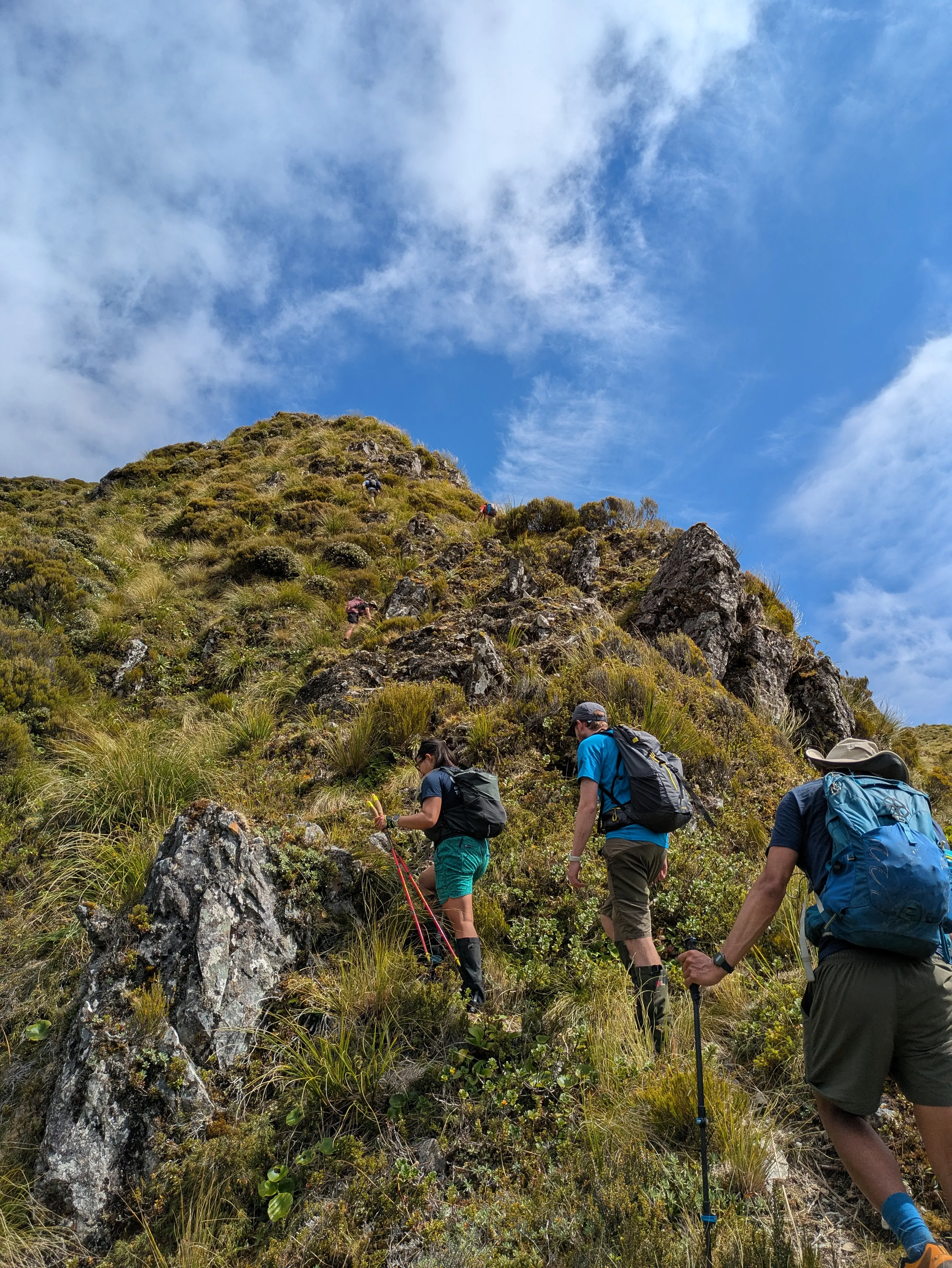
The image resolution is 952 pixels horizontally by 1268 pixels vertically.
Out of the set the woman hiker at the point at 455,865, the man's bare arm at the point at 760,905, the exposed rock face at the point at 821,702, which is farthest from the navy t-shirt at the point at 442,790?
the exposed rock face at the point at 821,702

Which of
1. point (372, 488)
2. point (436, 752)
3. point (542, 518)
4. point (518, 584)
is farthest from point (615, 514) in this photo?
point (436, 752)

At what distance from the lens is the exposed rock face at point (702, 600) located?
9.64 metres

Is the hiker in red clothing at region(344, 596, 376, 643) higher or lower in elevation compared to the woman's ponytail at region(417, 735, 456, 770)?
higher

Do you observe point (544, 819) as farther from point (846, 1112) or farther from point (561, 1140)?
point (846, 1112)

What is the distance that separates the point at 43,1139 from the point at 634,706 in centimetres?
617

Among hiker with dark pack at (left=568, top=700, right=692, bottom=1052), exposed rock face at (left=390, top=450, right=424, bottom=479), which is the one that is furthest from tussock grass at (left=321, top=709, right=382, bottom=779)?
exposed rock face at (left=390, top=450, right=424, bottom=479)

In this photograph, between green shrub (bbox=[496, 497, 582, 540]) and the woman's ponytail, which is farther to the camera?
green shrub (bbox=[496, 497, 582, 540])

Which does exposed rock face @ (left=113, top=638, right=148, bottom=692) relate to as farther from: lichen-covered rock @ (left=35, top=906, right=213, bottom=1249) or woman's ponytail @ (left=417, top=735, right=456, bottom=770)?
woman's ponytail @ (left=417, top=735, right=456, bottom=770)

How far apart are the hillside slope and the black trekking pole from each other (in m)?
0.12

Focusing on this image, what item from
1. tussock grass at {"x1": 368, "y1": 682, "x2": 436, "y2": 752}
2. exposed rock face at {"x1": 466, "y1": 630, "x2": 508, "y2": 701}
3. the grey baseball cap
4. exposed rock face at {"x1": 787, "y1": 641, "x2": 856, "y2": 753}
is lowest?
the grey baseball cap

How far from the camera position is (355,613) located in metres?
12.1

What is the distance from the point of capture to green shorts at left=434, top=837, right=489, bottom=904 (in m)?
4.34

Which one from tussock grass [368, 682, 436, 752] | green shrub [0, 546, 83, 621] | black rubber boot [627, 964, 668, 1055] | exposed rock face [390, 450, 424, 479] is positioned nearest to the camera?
black rubber boot [627, 964, 668, 1055]

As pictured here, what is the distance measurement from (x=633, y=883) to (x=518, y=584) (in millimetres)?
7649
